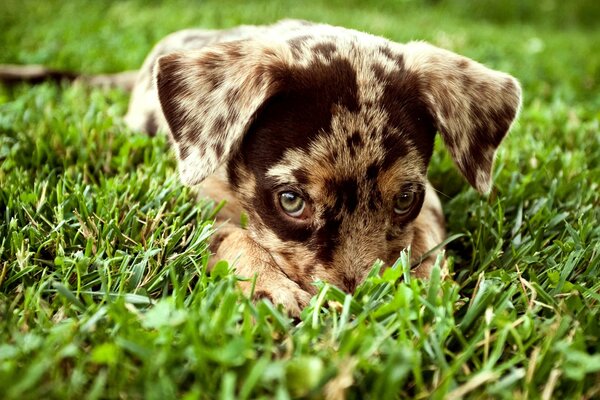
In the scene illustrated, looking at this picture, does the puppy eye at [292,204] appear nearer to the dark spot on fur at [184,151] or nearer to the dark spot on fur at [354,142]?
the dark spot on fur at [354,142]

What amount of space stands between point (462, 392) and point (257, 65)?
1.65 meters

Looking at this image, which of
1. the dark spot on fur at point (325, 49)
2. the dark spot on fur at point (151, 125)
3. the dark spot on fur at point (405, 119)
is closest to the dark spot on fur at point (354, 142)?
the dark spot on fur at point (405, 119)

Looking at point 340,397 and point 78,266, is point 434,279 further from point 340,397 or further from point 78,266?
point 78,266

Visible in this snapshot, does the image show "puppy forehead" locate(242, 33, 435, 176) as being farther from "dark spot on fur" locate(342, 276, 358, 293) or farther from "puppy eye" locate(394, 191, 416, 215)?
"dark spot on fur" locate(342, 276, 358, 293)

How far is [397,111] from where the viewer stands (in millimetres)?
2775

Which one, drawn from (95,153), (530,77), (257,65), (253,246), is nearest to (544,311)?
(253,246)

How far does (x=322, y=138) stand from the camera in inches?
105

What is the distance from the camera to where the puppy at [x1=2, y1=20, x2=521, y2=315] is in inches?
104

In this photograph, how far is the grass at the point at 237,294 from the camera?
179 cm

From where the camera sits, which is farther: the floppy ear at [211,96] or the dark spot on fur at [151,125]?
the dark spot on fur at [151,125]

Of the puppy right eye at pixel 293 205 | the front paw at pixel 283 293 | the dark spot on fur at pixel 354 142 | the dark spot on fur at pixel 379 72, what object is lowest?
the front paw at pixel 283 293

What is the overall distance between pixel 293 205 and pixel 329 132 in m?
0.36

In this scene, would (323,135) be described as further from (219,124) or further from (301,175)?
(219,124)

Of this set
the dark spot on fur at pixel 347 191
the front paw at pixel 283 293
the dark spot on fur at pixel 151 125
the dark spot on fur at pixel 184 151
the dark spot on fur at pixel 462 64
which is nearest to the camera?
the front paw at pixel 283 293
